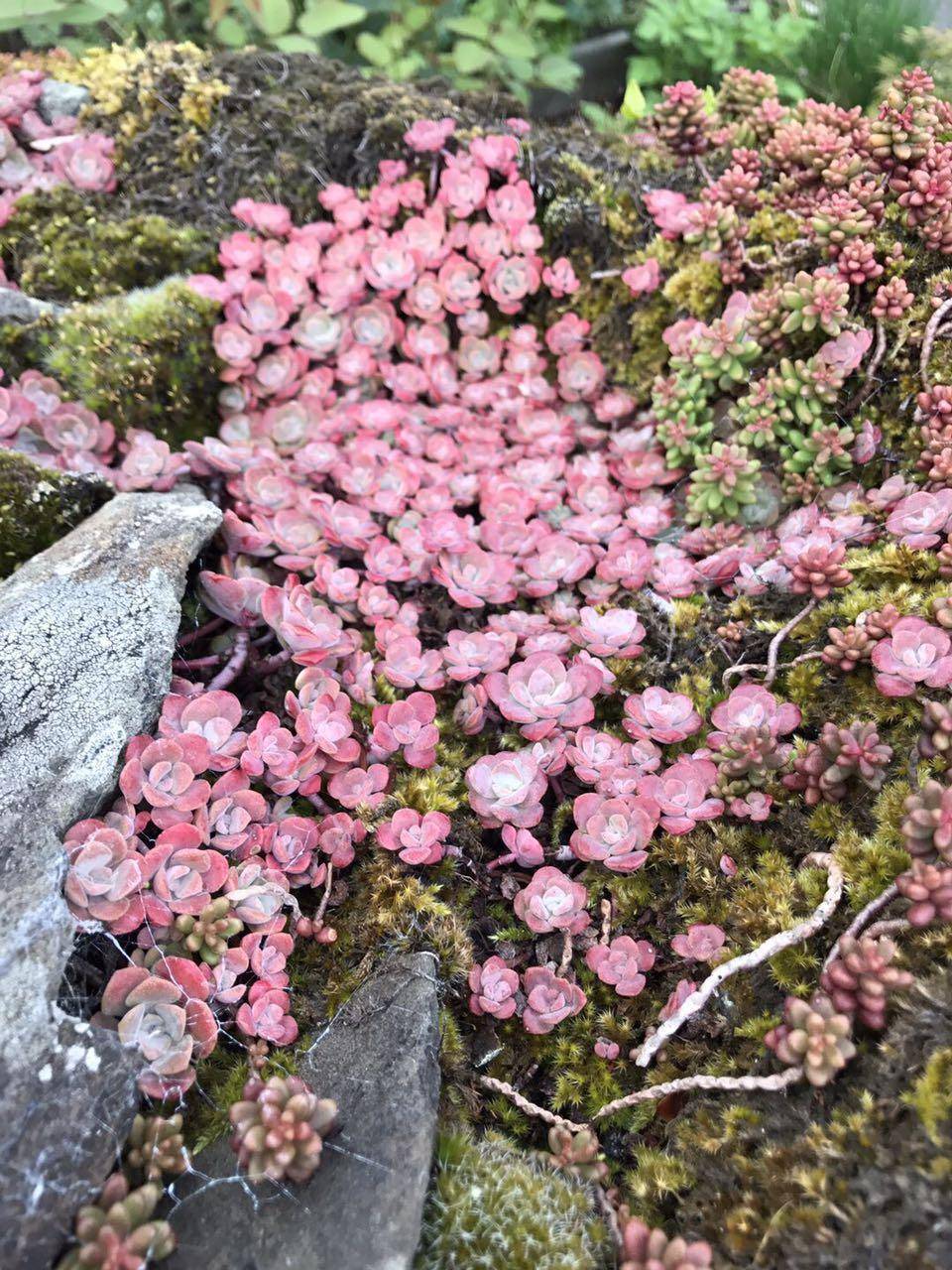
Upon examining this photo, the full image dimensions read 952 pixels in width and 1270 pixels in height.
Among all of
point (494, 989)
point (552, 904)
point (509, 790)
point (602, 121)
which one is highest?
point (602, 121)

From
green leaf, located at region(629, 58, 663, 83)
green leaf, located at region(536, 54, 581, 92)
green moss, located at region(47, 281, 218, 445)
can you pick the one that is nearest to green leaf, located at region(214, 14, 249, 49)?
green leaf, located at region(536, 54, 581, 92)

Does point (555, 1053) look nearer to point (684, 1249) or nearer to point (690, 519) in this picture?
point (684, 1249)

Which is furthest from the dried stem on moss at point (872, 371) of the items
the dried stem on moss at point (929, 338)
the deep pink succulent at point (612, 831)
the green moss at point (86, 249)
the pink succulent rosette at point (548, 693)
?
the green moss at point (86, 249)

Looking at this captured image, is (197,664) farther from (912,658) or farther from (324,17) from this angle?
(324,17)

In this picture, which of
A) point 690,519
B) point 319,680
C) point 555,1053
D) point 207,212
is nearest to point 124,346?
point 207,212

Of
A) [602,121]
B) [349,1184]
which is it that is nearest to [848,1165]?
[349,1184]

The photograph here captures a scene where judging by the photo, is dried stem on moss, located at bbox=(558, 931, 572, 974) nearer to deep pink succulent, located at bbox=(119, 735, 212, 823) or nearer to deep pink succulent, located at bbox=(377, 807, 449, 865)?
deep pink succulent, located at bbox=(377, 807, 449, 865)
